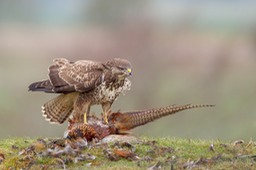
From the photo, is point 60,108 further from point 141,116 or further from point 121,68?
point 141,116

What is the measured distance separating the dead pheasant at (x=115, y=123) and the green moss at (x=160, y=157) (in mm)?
473

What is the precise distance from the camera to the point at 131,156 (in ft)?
42.8

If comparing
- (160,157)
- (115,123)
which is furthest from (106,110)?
(160,157)

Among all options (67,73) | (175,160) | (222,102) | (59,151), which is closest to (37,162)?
(59,151)

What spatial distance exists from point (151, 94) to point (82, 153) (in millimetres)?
19497

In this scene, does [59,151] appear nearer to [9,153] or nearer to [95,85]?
[9,153]

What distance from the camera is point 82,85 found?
15.1 meters

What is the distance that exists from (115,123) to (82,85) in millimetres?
989

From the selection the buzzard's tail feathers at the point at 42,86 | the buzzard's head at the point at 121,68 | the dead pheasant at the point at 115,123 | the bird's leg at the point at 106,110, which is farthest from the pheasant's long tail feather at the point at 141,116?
the buzzard's tail feathers at the point at 42,86

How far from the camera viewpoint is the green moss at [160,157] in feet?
41.2

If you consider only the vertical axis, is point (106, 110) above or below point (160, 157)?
above

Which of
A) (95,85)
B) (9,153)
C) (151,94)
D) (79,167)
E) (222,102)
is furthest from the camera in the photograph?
(151,94)

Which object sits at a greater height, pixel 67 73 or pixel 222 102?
pixel 67 73

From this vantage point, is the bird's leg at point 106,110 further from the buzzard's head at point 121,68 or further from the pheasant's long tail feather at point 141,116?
the buzzard's head at point 121,68
